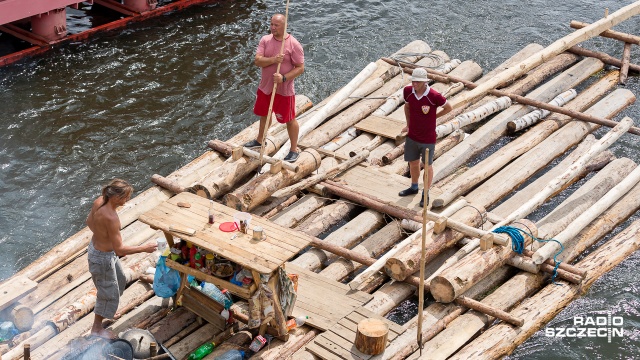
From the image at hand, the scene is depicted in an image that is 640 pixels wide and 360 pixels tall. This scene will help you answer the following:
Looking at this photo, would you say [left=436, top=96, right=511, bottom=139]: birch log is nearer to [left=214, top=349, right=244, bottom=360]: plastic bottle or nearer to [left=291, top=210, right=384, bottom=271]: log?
[left=291, top=210, right=384, bottom=271]: log

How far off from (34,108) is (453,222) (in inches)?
366

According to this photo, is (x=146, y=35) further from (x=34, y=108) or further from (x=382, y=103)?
(x=382, y=103)

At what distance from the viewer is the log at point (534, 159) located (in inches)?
552

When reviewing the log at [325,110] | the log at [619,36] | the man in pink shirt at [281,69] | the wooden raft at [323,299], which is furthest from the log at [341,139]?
the log at [619,36]

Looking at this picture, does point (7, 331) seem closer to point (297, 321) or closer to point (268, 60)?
point (297, 321)

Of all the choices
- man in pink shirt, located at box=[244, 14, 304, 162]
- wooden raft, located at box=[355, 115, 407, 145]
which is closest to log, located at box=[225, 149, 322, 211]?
man in pink shirt, located at box=[244, 14, 304, 162]

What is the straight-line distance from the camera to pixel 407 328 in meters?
11.1

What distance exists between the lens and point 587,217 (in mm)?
13047

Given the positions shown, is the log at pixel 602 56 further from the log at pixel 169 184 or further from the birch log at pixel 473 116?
the log at pixel 169 184

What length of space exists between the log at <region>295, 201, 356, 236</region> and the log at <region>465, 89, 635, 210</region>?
1.93 metres

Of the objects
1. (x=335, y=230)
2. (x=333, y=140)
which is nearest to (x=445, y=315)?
(x=335, y=230)

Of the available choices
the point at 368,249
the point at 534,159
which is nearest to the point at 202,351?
the point at 368,249

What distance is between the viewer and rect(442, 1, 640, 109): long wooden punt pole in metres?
15.7

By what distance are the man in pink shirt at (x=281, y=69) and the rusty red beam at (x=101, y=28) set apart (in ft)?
25.3
